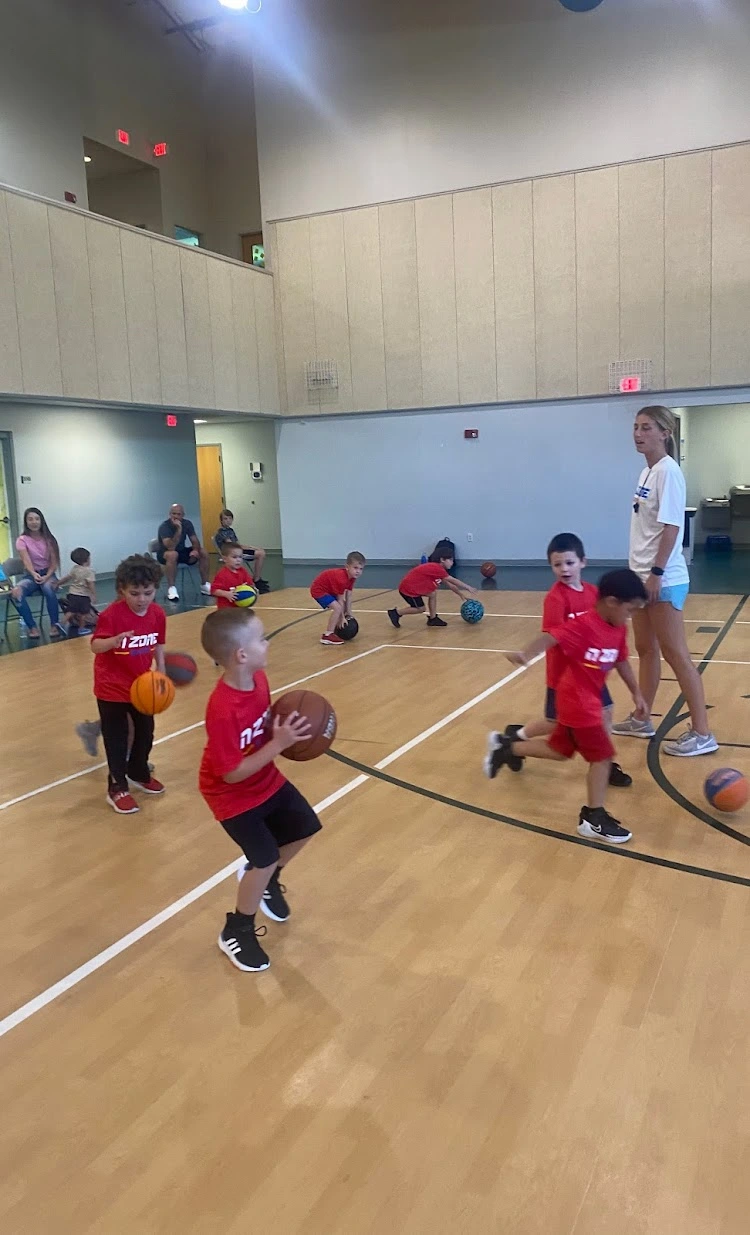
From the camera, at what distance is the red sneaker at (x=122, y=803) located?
467cm

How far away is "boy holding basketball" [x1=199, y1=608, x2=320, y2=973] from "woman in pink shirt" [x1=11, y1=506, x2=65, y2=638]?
7693 mm

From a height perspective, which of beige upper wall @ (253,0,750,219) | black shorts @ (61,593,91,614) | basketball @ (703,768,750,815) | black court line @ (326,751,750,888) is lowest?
black court line @ (326,751,750,888)

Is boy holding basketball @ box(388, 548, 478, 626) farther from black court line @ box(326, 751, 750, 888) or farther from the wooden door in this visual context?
the wooden door

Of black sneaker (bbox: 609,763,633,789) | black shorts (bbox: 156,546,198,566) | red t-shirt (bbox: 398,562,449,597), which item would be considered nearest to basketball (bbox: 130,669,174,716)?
black sneaker (bbox: 609,763,633,789)

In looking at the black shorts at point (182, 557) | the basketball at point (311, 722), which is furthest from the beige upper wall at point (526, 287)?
the basketball at point (311, 722)

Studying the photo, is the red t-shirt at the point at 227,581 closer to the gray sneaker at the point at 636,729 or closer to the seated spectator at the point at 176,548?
the gray sneaker at the point at 636,729

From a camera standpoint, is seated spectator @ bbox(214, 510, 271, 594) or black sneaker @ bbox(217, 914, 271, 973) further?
seated spectator @ bbox(214, 510, 271, 594)

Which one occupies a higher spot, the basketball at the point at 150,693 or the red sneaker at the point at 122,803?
the basketball at the point at 150,693

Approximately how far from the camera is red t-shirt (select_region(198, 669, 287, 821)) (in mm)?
2896

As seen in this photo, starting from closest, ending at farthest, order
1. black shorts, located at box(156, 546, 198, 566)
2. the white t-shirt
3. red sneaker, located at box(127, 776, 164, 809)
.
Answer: the white t-shirt, red sneaker, located at box(127, 776, 164, 809), black shorts, located at box(156, 546, 198, 566)

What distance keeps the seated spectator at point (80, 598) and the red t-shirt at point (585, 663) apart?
7.47 meters

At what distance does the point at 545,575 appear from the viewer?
46.1 ft

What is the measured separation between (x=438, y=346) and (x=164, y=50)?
8143 mm

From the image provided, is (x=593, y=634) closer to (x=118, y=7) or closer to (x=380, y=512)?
(x=380, y=512)
